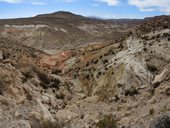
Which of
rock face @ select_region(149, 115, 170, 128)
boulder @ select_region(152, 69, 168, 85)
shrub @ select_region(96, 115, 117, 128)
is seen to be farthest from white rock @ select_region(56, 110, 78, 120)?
rock face @ select_region(149, 115, 170, 128)

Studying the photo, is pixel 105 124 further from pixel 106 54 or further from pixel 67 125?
pixel 106 54

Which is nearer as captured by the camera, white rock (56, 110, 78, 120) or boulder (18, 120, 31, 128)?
boulder (18, 120, 31, 128)

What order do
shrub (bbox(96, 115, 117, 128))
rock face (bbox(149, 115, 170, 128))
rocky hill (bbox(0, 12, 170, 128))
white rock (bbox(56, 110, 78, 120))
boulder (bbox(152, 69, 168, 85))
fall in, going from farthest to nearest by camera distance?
1. boulder (bbox(152, 69, 168, 85))
2. white rock (bbox(56, 110, 78, 120))
3. rocky hill (bbox(0, 12, 170, 128))
4. shrub (bbox(96, 115, 117, 128))
5. rock face (bbox(149, 115, 170, 128))

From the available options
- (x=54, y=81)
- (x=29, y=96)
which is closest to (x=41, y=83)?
(x=54, y=81)

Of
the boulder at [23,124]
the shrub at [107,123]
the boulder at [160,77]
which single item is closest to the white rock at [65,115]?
the shrub at [107,123]

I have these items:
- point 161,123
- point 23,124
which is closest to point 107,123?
point 161,123

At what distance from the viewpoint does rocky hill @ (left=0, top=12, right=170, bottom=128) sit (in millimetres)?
19266

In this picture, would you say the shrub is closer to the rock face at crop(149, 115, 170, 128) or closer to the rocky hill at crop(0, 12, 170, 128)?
the rocky hill at crop(0, 12, 170, 128)

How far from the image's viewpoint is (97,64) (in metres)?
30.0

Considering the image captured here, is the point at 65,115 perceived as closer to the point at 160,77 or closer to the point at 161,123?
the point at 160,77

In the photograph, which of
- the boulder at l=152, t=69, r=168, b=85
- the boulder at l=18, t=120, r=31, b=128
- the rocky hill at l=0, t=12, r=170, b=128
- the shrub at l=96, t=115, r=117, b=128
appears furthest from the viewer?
the boulder at l=152, t=69, r=168, b=85

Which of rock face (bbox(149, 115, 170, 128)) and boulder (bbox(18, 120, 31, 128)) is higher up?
rock face (bbox(149, 115, 170, 128))

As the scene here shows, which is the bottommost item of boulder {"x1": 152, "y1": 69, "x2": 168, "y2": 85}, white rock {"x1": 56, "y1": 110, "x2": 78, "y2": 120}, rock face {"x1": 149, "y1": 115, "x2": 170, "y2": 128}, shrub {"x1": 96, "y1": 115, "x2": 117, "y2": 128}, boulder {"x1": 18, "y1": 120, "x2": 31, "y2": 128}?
white rock {"x1": 56, "y1": 110, "x2": 78, "y2": 120}

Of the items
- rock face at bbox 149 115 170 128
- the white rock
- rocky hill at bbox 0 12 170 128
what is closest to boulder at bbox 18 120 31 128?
rocky hill at bbox 0 12 170 128
